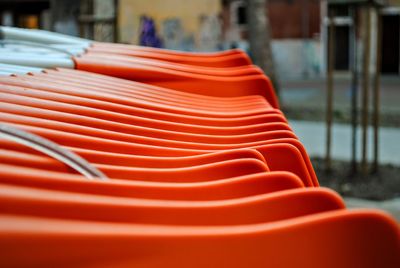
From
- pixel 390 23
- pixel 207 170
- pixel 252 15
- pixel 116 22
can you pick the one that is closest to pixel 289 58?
pixel 390 23

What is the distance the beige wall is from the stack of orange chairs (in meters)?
3.97

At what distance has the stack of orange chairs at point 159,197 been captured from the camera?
0.70 m

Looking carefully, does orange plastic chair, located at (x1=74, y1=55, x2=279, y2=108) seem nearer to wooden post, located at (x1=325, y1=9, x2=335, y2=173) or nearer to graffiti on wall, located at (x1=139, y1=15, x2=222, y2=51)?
graffiti on wall, located at (x1=139, y1=15, x2=222, y2=51)

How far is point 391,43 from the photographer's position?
2300 cm

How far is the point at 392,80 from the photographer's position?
21203mm

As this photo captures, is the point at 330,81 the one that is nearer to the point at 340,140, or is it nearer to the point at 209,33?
the point at 209,33

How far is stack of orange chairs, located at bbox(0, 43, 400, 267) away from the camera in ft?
2.29

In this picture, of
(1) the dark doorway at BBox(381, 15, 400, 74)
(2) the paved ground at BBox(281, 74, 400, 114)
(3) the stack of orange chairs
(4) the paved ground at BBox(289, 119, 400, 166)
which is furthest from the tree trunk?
(1) the dark doorway at BBox(381, 15, 400, 74)

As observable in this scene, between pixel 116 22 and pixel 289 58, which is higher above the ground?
pixel 116 22

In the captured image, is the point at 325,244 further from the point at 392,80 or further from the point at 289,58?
the point at 289,58

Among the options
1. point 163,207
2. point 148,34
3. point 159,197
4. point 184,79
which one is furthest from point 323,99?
point 163,207

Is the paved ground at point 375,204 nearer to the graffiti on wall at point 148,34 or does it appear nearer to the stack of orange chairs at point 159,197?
the graffiti on wall at point 148,34

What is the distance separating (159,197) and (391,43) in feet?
76.9

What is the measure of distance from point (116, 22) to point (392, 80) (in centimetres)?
1744
